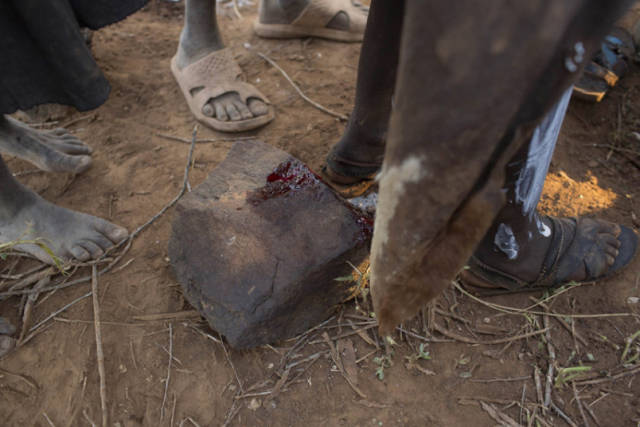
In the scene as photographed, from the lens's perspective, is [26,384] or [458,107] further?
[26,384]

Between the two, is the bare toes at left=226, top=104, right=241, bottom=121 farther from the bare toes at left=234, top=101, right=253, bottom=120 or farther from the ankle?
the ankle

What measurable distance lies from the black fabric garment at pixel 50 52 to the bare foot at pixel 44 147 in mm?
585

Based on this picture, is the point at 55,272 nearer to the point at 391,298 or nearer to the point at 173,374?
the point at 173,374

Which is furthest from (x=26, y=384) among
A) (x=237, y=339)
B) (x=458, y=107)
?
(x=458, y=107)

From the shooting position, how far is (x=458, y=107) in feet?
2.04

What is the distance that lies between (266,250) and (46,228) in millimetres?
1115

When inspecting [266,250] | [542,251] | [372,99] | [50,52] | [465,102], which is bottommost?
[542,251]

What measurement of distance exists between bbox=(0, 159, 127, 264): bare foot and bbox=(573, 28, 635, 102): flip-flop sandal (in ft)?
9.16

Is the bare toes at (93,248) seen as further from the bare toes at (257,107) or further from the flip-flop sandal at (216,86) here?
the bare toes at (257,107)

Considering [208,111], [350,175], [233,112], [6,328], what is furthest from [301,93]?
[6,328]

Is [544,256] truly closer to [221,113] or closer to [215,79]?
[221,113]

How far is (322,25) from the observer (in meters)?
3.15

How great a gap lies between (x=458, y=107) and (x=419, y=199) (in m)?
0.17

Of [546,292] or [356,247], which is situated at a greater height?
[356,247]
